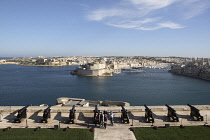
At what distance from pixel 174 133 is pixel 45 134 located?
2.68m

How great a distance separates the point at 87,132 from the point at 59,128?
66 cm

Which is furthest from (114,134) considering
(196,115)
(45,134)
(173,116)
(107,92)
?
(107,92)

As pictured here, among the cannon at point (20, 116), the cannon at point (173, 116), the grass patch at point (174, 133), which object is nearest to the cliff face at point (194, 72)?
the cannon at point (173, 116)

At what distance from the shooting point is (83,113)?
5.20 metres

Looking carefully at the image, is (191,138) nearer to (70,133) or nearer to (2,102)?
(70,133)

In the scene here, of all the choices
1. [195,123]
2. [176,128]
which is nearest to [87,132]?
[176,128]

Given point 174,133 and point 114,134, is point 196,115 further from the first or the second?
point 114,134

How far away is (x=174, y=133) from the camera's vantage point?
3938mm

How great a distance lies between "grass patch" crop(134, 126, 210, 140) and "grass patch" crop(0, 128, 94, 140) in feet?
3.49

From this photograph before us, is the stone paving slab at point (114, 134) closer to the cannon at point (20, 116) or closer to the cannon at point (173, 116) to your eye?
the cannon at point (173, 116)

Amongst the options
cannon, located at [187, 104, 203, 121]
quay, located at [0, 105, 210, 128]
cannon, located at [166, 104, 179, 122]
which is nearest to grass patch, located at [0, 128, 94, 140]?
quay, located at [0, 105, 210, 128]

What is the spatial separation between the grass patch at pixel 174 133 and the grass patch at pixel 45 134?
1.06 m

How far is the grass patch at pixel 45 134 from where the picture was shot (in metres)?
3.72

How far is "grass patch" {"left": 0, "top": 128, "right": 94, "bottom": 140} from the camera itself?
372 centimetres
